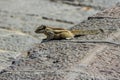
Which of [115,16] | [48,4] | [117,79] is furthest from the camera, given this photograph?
[48,4]

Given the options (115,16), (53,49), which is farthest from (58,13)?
(53,49)

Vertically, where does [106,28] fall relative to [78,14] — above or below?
above

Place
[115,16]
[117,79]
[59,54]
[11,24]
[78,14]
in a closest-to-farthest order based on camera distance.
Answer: [117,79] < [59,54] < [115,16] < [11,24] < [78,14]

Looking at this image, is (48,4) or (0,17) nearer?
(0,17)

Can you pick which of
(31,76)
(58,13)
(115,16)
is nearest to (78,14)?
(58,13)

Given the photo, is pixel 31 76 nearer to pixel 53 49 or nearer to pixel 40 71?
pixel 40 71

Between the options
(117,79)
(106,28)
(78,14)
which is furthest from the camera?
(78,14)

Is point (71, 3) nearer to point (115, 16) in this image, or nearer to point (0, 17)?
point (0, 17)

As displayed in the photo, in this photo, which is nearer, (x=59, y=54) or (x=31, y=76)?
(x=31, y=76)

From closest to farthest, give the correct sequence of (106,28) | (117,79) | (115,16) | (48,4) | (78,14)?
(117,79) → (106,28) → (115,16) → (78,14) → (48,4)
